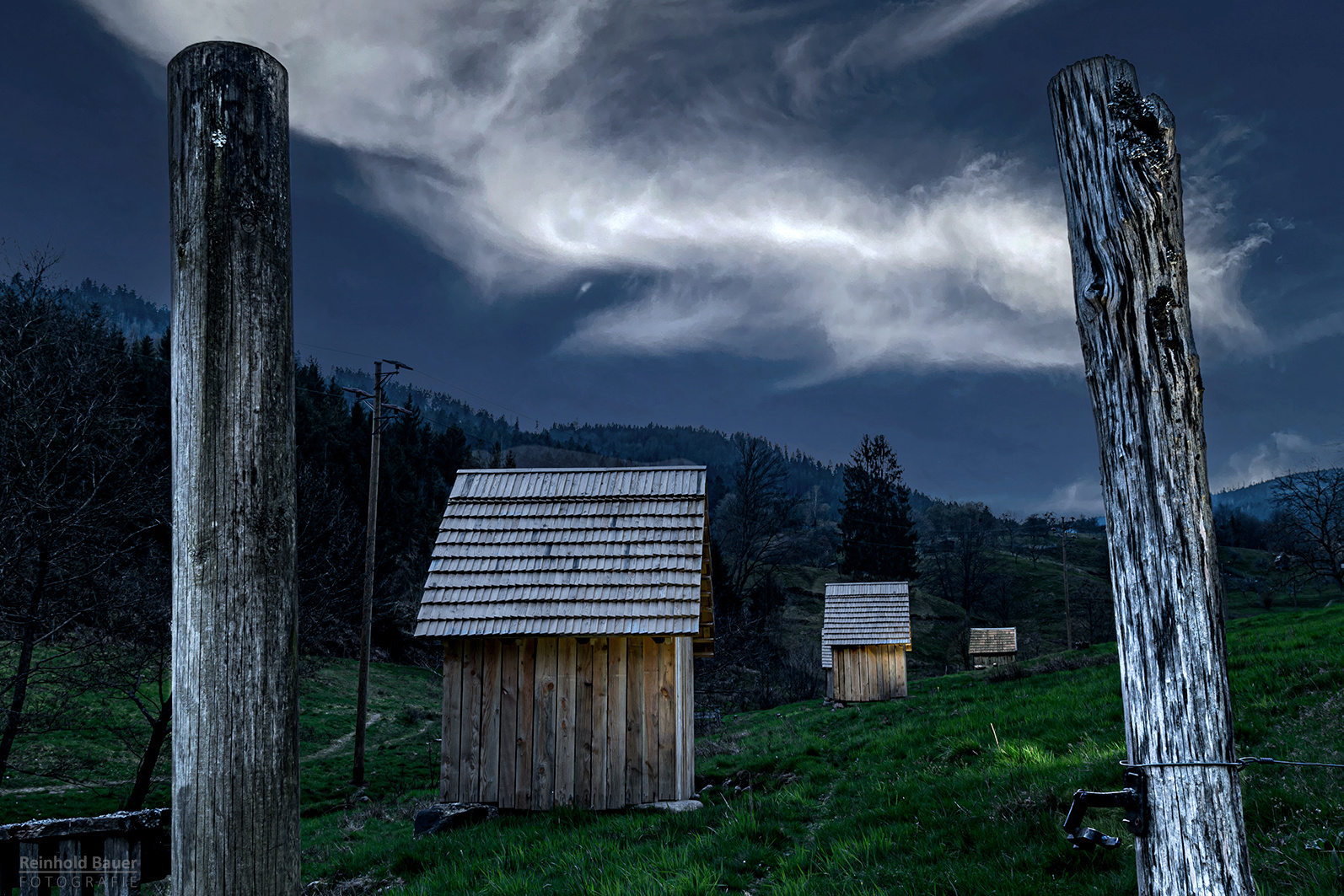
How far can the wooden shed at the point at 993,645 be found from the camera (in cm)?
4781

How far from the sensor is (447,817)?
1036 centimetres

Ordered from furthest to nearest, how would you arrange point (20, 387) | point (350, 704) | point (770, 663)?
point (770, 663) → point (350, 704) → point (20, 387)

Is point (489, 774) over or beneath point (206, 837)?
beneath

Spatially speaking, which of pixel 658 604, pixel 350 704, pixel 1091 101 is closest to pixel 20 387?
pixel 658 604

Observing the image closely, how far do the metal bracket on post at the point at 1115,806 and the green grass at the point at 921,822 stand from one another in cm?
170

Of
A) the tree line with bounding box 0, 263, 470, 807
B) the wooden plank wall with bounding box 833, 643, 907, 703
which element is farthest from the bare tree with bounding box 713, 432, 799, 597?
the tree line with bounding box 0, 263, 470, 807

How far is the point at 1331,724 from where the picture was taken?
8.07 metres

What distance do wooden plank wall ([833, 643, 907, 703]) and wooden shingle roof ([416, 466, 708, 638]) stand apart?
24.8 m

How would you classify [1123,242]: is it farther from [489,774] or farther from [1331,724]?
[489,774]

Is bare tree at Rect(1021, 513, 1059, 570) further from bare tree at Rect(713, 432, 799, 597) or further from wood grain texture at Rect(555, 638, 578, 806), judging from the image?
wood grain texture at Rect(555, 638, 578, 806)

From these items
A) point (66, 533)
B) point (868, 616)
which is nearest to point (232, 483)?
point (66, 533)

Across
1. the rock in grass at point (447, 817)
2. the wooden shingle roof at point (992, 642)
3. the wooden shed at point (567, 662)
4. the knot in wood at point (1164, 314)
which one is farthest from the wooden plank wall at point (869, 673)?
the knot in wood at point (1164, 314)

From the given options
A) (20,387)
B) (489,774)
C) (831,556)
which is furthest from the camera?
(831,556)

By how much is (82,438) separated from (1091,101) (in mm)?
16814
